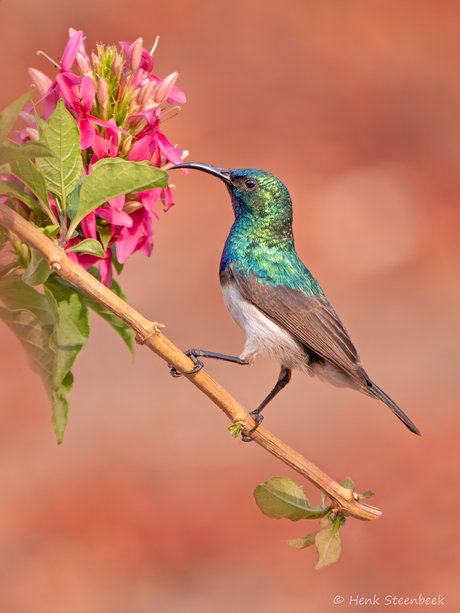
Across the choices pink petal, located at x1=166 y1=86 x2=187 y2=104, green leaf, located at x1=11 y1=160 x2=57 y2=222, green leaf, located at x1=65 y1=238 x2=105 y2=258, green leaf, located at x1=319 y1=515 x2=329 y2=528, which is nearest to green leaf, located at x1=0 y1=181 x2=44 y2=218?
green leaf, located at x1=11 y1=160 x2=57 y2=222

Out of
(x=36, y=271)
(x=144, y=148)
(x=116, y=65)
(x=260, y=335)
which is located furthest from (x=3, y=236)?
(x=260, y=335)

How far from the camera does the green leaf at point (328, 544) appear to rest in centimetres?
104

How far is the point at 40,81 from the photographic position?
93 cm

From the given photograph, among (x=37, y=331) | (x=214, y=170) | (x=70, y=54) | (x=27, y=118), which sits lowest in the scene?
(x=37, y=331)

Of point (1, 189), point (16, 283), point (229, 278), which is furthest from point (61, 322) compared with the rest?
point (229, 278)

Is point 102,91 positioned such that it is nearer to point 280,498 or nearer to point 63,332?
point 63,332

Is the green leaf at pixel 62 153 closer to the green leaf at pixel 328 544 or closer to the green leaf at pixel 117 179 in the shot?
the green leaf at pixel 117 179

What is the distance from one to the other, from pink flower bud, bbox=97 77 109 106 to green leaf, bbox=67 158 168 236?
0.17 m

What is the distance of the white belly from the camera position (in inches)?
58.8

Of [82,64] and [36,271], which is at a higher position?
[82,64]

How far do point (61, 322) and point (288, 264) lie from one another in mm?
824

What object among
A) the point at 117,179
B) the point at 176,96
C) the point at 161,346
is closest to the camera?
the point at 117,179

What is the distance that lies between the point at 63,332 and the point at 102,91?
0.43 m

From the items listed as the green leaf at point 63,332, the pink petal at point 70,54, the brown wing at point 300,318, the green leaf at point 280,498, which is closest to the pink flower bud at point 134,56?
the pink petal at point 70,54
